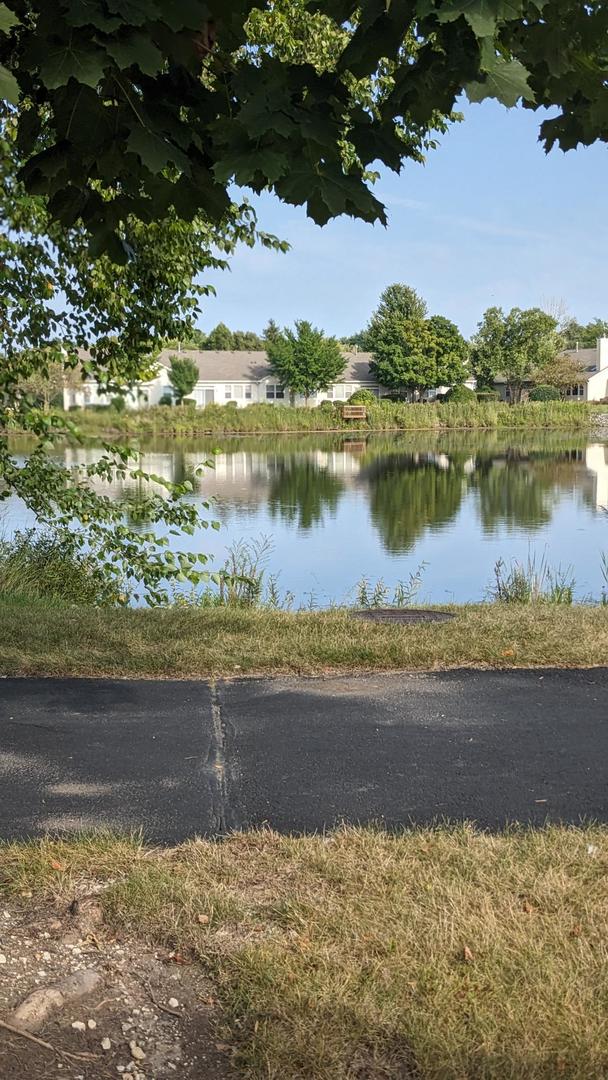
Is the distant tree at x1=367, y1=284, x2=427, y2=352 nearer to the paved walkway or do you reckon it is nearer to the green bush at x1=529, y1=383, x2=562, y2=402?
the green bush at x1=529, y1=383, x2=562, y2=402

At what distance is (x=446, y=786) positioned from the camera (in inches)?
193

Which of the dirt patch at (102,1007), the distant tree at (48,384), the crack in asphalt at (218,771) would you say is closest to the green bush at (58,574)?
the distant tree at (48,384)

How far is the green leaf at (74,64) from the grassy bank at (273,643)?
4535 mm

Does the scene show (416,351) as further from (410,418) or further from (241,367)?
(241,367)

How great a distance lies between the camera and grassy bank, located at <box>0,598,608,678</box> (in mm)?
7098

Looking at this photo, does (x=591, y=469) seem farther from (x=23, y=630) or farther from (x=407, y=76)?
(x=407, y=76)

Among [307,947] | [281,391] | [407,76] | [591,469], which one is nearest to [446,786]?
[307,947]

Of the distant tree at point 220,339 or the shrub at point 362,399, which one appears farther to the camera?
the distant tree at point 220,339

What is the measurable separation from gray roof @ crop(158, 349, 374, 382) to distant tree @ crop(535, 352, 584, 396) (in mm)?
15267

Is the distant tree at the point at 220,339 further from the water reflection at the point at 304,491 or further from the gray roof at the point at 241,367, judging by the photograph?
the water reflection at the point at 304,491

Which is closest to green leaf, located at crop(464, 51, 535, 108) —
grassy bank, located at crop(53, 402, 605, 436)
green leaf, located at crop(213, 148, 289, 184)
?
green leaf, located at crop(213, 148, 289, 184)

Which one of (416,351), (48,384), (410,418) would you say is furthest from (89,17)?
(416,351)

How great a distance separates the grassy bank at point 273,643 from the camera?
710cm

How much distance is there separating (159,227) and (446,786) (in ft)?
22.8
